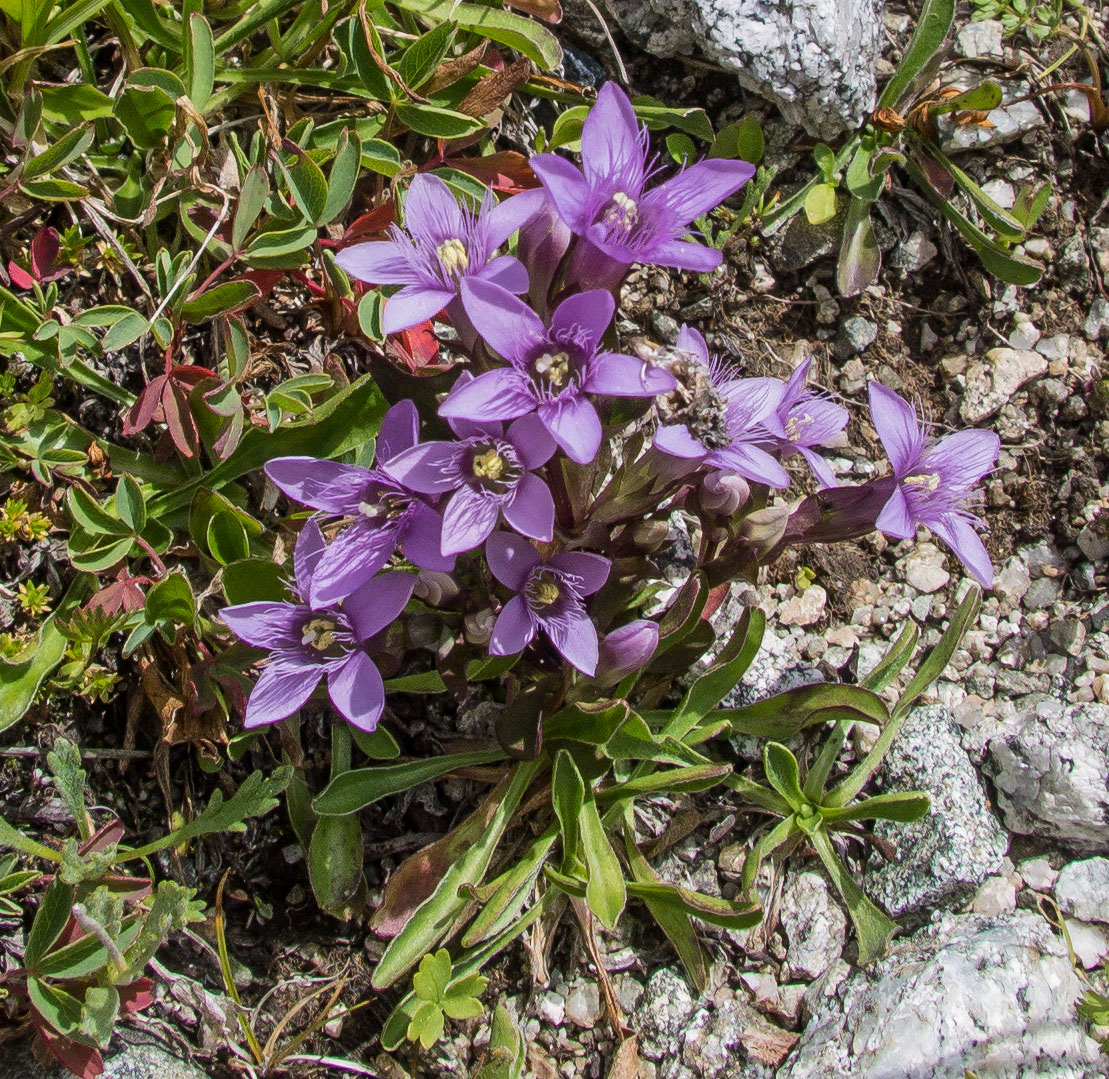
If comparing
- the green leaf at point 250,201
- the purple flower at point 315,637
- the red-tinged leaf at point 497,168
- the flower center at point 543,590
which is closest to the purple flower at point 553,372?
the flower center at point 543,590

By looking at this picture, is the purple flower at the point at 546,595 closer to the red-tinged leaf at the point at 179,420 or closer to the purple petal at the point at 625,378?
the purple petal at the point at 625,378

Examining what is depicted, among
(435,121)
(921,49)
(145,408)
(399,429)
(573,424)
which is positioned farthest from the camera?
(921,49)

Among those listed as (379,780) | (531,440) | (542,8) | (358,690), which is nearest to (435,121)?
(542,8)

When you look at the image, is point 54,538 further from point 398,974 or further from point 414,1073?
point 414,1073

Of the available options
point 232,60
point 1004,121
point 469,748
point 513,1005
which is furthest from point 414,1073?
point 1004,121

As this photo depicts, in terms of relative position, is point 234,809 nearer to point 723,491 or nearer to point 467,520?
point 467,520

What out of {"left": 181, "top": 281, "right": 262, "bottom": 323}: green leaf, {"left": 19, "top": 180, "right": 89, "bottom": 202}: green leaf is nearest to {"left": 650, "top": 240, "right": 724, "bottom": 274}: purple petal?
{"left": 181, "top": 281, "right": 262, "bottom": 323}: green leaf

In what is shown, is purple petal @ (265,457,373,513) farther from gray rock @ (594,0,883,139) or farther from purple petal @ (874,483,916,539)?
gray rock @ (594,0,883,139)
